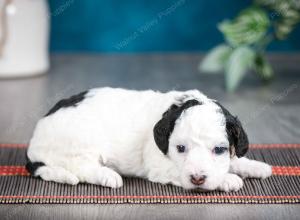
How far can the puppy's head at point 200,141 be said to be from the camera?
2.51 m

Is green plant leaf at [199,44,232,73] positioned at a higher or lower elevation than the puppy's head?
lower

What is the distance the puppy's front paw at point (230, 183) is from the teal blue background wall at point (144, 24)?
11.5ft

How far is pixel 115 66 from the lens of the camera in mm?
5723

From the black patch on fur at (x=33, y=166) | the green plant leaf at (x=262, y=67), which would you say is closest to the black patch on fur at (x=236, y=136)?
the black patch on fur at (x=33, y=166)

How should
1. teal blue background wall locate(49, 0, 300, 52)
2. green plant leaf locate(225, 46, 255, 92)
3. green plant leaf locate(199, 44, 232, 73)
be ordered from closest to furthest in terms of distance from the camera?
green plant leaf locate(225, 46, 255, 92), green plant leaf locate(199, 44, 232, 73), teal blue background wall locate(49, 0, 300, 52)

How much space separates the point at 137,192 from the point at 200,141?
1.15 ft

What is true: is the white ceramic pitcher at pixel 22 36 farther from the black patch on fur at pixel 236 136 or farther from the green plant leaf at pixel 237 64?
the black patch on fur at pixel 236 136

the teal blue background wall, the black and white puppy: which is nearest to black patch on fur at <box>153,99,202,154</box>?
the black and white puppy

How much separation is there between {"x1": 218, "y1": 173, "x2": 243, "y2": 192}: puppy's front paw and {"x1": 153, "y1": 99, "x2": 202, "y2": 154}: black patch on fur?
0.86 ft

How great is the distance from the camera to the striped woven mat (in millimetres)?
2604

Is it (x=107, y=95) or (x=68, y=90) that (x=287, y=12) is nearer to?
(x=68, y=90)

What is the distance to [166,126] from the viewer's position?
2594mm

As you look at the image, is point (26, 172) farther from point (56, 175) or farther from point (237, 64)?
point (237, 64)

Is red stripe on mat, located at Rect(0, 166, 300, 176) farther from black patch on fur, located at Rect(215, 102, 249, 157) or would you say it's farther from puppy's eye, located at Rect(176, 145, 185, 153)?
puppy's eye, located at Rect(176, 145, 185, 153)
